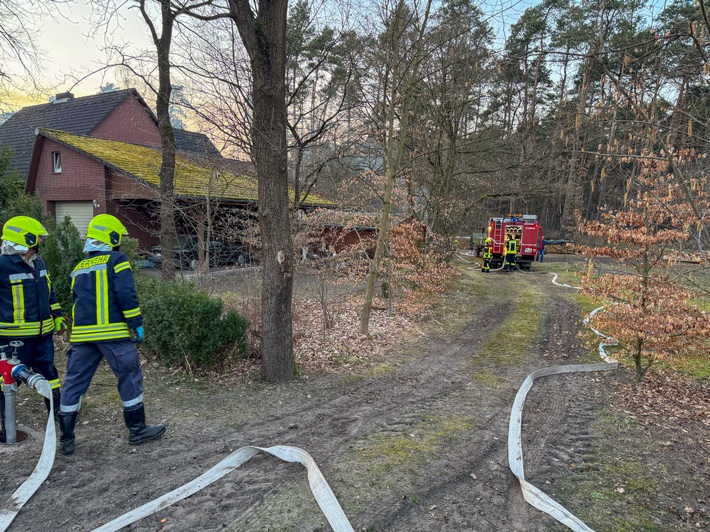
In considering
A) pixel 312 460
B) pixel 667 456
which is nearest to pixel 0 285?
pixel 312 460

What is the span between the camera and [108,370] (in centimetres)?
570

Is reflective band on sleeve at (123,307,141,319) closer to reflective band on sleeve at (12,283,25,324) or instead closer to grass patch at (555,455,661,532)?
reflective band on sleeve at (12,283,25,324)

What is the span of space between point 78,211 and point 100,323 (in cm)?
1733

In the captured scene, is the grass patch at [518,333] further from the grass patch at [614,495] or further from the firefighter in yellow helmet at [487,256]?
the firefighter in yellow helmet at [487,256]

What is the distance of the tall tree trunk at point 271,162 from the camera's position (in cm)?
510

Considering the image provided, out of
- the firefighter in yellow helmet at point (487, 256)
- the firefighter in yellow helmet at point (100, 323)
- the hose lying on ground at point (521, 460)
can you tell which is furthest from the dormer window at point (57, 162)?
the hose lying on ground at point (521, 460)

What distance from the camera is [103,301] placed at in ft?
11.9

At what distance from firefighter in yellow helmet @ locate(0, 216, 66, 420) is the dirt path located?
2.48ft

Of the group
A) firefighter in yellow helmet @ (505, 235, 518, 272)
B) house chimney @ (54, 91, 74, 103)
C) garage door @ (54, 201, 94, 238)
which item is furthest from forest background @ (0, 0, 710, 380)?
house chimney @ (54, 91, 74, 103)

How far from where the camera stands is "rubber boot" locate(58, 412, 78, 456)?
3602 mm

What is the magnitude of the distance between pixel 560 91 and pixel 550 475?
31026mm

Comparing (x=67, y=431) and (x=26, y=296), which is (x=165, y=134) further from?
(x=67, y=431)

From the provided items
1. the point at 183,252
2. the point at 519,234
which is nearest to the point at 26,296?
the point at 183,252

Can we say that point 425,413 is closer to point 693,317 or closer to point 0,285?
point 693,317
